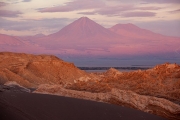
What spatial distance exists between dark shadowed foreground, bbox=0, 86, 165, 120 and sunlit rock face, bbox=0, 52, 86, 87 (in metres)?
8.15

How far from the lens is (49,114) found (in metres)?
5.92

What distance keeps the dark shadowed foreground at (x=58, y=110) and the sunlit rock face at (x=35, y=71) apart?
8152 mm

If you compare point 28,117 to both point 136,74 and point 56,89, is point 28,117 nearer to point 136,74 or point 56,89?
point 56,89

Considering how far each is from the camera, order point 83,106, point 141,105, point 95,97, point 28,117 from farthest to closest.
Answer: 1. point 95,97
2. point 141,105
3. point 83,106
4. point 28,117

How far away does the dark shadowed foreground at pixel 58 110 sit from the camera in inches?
226

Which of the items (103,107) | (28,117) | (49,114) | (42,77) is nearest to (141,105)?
(103,107)

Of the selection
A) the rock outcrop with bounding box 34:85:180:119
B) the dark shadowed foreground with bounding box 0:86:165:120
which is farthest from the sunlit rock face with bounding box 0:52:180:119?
the dark shadowed foreground with bounding box 0:86:165:120

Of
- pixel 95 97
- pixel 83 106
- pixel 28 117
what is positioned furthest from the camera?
pixel 95 97

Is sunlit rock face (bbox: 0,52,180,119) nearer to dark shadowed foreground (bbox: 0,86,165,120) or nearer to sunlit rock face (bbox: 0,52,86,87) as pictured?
sunlit rock face (bbox: 0,52,86,87)

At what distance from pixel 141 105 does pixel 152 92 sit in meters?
1.39

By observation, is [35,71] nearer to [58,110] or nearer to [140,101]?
[140,101]

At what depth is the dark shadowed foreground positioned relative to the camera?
5742 millimetres

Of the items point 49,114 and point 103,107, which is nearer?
point 49,114

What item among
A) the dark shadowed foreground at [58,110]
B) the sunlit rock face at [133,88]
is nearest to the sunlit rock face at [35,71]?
the sunlit rock face at [133,88]
